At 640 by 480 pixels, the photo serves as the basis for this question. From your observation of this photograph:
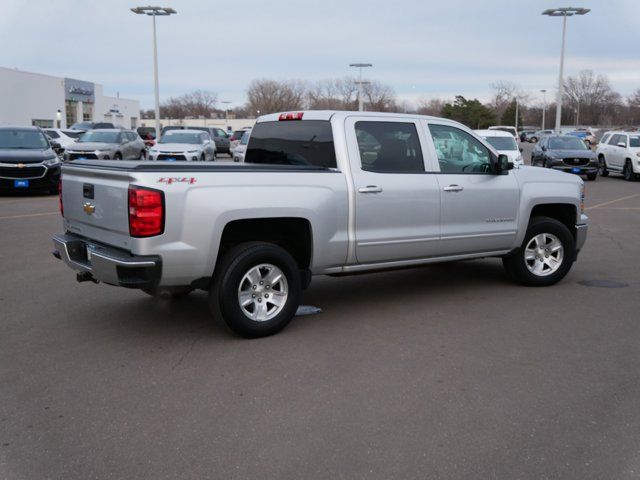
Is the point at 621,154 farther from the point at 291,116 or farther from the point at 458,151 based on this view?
the point at 291,116

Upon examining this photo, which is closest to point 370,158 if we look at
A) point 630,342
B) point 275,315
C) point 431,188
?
point 431,188

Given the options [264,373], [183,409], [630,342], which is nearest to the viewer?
[183,409]

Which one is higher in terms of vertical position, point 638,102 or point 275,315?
point 638,102

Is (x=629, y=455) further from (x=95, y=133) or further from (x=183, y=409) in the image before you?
(x=95, y=133)

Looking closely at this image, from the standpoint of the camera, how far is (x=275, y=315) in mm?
5727

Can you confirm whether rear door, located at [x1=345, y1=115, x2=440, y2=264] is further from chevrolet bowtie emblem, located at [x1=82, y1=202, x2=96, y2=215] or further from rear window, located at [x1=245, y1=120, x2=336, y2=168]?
chevrolet bowtie emblem, located at [x1=82, y1=202, x2=96, y2=215]

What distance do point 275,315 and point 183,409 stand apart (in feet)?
5.37

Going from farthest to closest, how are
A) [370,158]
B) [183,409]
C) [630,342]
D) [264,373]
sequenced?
[370,158] → [630,342] → [264,373] → [183,409]

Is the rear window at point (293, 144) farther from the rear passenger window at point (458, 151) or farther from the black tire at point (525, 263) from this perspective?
the black tire at point (525, 263)

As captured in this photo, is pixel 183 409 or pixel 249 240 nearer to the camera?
pixel 183 409

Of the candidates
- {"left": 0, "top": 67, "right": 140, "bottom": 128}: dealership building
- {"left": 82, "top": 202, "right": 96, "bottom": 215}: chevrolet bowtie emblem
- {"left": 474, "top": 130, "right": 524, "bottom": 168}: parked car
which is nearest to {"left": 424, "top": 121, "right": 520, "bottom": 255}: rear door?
{"left": 82, "top": 202, "right": 96, "bottom": 215}: chevrolet bowtie emblem

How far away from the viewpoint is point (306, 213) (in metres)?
5.73

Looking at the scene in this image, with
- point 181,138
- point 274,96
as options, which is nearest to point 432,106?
point 274,96

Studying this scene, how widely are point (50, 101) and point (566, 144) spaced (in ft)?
175
